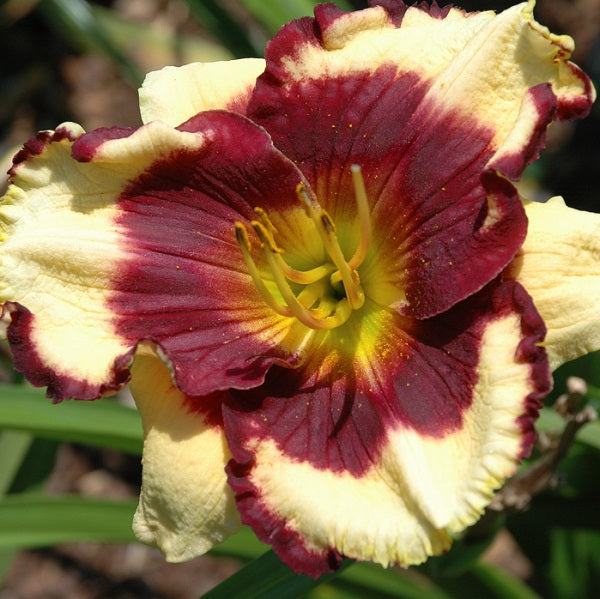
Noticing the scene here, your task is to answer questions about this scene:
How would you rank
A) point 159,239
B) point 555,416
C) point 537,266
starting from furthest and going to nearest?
point 555,416 → point 159,239 → point 537,266

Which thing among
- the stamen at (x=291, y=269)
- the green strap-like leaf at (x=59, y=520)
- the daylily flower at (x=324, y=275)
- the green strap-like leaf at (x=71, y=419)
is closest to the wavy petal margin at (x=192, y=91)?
the daylily flower at (x=324, y=275)

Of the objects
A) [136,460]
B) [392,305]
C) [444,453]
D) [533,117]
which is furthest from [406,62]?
[136,460]

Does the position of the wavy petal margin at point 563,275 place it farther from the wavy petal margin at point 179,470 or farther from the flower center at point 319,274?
the wavy petal margin at point 179,470

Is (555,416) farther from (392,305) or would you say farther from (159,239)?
(159,239)

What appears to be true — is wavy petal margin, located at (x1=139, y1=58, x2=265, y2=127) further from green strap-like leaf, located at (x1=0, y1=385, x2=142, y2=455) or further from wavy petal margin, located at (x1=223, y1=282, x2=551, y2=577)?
green strap-like leaf, located at (x1=0, y1=385, x2=142, y2=455)

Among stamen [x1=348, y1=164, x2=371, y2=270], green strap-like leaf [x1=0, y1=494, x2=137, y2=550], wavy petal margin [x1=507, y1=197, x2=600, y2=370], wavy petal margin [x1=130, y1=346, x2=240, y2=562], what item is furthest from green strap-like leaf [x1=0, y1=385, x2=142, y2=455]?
wavy petal margin [x1=507, y1=197, x2=600, y2=370]

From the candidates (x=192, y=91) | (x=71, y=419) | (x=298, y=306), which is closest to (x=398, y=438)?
(x=298, y=306)
